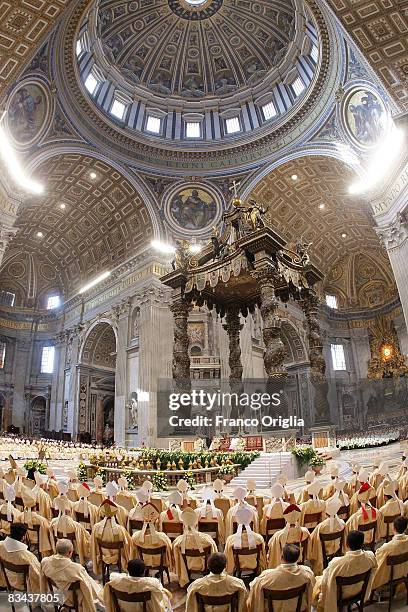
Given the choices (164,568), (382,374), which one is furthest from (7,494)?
(382,374)

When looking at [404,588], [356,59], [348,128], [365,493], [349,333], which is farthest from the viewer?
[349,333]

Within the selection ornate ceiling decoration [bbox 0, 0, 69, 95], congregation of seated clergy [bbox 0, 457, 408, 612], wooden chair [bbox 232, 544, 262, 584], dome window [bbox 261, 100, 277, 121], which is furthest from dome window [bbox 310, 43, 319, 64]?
wooden chair [bbox 232, 544, 262, 584]

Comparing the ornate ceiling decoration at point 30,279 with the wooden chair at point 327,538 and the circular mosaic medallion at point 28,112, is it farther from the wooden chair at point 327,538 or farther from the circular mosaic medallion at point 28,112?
the wooden chair at point 327,538

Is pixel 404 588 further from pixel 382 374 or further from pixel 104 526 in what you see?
pixel 382 374

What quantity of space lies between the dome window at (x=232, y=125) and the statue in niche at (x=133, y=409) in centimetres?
1380

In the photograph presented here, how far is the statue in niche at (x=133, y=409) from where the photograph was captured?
18.4 m

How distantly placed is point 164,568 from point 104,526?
727mm

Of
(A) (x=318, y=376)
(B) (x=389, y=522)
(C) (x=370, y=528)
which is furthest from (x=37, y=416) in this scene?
(C) (x=370, y=528)

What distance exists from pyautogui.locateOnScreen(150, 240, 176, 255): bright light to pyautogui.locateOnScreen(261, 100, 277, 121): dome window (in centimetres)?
778

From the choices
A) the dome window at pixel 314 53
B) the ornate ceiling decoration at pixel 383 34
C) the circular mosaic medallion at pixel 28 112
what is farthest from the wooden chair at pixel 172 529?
the dome window at pixel 314 53

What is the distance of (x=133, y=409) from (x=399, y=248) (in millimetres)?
12363

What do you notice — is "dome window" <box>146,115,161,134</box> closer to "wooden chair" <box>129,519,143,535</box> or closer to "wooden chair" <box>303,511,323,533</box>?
"wooden chair" <box>129,519,143,535</box>

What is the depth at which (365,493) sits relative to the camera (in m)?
5.17

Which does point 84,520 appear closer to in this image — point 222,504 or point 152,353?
point 222,504
